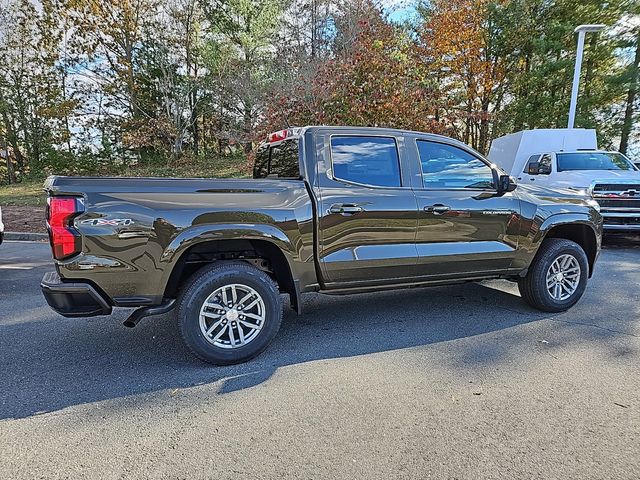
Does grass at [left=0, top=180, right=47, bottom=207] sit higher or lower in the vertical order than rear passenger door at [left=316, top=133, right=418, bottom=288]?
lower

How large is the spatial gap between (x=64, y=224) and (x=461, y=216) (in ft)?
10.7

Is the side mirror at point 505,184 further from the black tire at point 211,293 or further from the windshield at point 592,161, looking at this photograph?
the windshield at point 592,161

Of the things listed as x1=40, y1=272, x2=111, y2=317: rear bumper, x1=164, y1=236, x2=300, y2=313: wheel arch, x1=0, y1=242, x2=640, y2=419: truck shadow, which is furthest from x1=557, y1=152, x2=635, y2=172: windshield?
x1=40, y1=272, x2=111, y2=317: rear bumper

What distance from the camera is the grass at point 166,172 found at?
15234 millimetres

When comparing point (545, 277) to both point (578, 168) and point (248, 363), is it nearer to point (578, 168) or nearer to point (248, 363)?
point (248, 363)

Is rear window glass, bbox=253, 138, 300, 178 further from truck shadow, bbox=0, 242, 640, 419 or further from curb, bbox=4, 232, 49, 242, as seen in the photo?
curb, bbox=4, 232, 49, 242

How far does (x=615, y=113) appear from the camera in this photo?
1661 cm

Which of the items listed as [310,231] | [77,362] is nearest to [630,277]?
[310,231]

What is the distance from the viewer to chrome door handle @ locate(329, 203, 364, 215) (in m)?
3.36

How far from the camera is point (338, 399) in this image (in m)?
2.70

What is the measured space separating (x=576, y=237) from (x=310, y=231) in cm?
329

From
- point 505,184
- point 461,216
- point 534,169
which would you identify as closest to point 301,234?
point 461,216

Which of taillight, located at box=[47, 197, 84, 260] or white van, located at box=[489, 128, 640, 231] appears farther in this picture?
white van, located at box=[489, 128, 640, 231]

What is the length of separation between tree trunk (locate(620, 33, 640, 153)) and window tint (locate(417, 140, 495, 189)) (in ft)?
50.8
